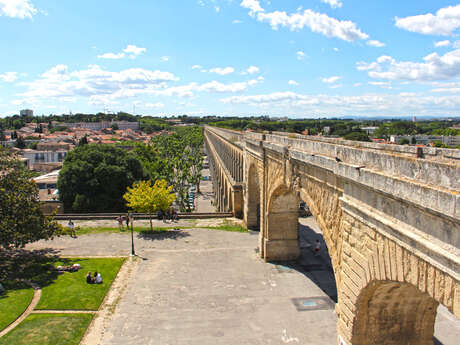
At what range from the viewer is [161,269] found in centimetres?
1734

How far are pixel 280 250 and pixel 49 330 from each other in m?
11.3

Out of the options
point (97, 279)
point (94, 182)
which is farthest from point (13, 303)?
point (94, 182)

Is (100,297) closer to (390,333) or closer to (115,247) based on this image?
(115,247)

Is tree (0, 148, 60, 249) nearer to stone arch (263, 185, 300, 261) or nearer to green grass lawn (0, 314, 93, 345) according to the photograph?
green grass lawn (0, 314, 93, 345)

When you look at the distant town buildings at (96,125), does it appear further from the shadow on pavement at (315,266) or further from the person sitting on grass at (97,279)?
the person sitting on grass at (97,279)

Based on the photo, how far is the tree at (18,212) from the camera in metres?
16.3

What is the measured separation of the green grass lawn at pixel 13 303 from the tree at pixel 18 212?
7.69 feet

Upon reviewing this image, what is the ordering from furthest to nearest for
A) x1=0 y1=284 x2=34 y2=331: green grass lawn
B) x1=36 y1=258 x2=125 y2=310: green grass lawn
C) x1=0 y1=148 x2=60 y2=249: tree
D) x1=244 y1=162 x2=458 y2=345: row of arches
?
x1=0 y1=148 x2=60 y2=249: tree
x1=36 y1=258 x2=125 y2=310: green grass lawn
x1=0 y1=284 x2=34 y2=331: green grass lawn
x1=244 y1=162 x2=458 y2=345: row of arches

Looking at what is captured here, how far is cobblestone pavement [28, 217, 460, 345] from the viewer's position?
11930mm

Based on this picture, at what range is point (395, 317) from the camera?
8.18 m

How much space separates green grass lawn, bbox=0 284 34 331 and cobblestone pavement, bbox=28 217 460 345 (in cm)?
384

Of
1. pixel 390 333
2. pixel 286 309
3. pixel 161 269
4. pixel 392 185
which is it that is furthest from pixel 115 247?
pixel 392 185

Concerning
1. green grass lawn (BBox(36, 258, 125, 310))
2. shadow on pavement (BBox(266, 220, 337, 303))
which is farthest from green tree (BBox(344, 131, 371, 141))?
green grass lawn (BBox(36, 258, 125, 310))

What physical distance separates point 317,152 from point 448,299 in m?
6.27
